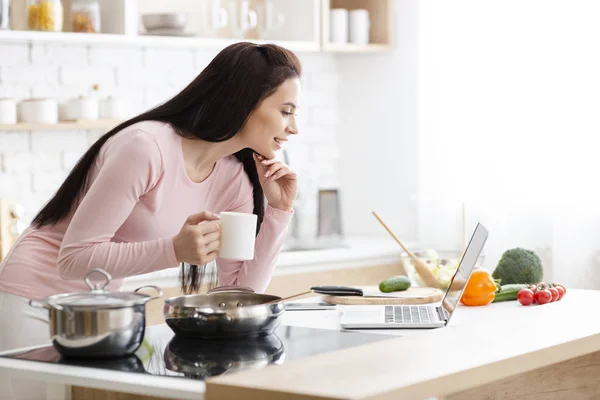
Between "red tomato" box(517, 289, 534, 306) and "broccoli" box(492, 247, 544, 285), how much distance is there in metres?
0.22

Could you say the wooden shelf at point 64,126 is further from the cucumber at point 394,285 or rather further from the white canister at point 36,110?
the cucumber at point 394,285

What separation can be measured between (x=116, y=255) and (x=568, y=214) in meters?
2.33

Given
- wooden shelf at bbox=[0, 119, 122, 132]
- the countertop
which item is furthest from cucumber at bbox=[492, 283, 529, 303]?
wooden shelf at bbox=[0, 119, 122, 132]

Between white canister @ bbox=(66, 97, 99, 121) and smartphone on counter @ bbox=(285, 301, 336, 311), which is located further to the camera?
white canister @ bbox=(66, 97, 99, 121)

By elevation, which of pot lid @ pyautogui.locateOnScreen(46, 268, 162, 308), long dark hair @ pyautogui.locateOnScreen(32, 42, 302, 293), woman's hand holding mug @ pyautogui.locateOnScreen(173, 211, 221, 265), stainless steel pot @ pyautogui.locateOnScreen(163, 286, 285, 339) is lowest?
stainless steel pot @ pyautogui.locateOnScreen(163, 286, 285, 339)

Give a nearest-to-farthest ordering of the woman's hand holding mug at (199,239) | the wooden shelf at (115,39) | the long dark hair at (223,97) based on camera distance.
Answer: the woman's hand holding mug at (199,239) < the long dark hair at (223,97) < the wooden shelf at (115,39)

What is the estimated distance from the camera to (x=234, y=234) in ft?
7.43

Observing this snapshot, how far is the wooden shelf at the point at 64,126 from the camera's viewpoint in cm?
386

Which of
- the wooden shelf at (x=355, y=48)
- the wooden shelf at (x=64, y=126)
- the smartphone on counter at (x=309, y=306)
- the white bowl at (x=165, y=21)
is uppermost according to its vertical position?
the white bowl at (x=165, y=21)

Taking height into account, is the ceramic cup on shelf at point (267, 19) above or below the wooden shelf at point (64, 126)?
above

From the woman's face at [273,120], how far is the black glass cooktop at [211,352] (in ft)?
1.98

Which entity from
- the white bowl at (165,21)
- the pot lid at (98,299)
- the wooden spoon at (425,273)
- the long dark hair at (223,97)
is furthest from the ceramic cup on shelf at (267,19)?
the pot lid at (98,299)

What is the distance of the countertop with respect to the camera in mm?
4133

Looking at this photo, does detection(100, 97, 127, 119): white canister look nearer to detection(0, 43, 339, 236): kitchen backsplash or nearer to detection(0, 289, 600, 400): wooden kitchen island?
detection(0, 43, 339, 236): kitchen backsplash
